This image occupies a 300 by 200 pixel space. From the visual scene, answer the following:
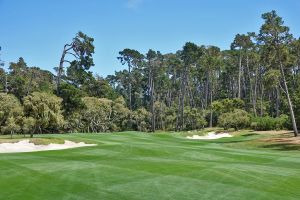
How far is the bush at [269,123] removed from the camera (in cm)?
6562

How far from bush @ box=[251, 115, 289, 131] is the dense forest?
0.54 feet

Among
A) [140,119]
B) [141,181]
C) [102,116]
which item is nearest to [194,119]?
[140,119]

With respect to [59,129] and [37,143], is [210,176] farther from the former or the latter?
[59,129]

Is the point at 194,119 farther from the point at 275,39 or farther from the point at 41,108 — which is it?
the point at 41,108

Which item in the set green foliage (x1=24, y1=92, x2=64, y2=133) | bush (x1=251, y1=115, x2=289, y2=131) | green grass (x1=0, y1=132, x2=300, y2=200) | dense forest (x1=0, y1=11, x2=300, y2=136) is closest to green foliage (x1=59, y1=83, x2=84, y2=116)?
dense forest (x1=0, y1=11, x2=300, y2=136)

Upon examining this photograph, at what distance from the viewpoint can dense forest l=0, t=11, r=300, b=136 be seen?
168 feet

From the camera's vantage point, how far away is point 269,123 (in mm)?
67812

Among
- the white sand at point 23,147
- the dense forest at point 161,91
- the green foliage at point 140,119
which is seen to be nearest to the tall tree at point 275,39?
the dense forest at point 161,91

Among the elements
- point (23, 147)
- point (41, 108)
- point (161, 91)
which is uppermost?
point (161, 91)

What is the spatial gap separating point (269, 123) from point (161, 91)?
70983 mm

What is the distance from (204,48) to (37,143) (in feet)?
279

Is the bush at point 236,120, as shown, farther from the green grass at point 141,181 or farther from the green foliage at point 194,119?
the green grass at point 141,181

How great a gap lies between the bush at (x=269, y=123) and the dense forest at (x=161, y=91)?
164 mm

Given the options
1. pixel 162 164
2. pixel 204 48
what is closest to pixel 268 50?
pixel 162 164
